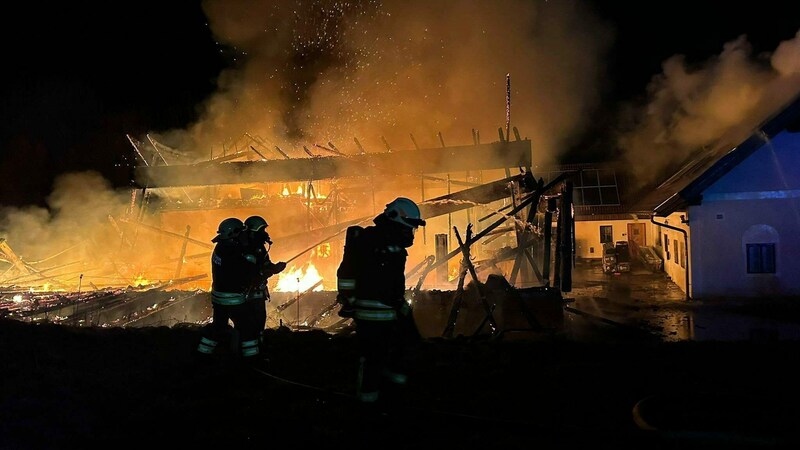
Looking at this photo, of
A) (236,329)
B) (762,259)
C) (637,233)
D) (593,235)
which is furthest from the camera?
(593,235)

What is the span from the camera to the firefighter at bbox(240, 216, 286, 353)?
5.79m

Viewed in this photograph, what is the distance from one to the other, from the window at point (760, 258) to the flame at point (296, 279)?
12.0m

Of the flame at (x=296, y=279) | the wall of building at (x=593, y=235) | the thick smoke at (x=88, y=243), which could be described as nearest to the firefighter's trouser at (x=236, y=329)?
the flame at (x=296, y=279)

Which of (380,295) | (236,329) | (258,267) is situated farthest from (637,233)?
(380,295)

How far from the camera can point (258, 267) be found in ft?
19.2

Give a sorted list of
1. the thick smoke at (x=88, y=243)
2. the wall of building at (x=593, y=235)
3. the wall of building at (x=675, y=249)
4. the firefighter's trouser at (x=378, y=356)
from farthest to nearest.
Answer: the wall of building at (x=593, y=235), the thick smoke at (x=88, y=243), the wall of building at (x=675, y=249), the firefighter's trouser at (x=378, y=356)

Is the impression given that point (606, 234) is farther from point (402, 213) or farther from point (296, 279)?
point (402, 213)

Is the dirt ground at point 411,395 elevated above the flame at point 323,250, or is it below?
below

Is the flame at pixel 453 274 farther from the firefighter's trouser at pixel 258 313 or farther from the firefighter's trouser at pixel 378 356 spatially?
the firefighter's trouser at pixel 378 356

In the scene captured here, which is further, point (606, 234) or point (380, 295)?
point (606, 234)

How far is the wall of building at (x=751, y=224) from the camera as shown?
46.0 ft

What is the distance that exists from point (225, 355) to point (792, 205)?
15.1 metres

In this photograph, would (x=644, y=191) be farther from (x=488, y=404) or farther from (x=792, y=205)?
(x=488, y=404)

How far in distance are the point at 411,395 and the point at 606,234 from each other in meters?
23.7
